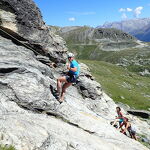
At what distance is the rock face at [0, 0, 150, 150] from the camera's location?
14647mm

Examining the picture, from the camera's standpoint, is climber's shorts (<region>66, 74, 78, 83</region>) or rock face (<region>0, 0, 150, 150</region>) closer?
rock face (<region>0, 0, 150, 150</region>)

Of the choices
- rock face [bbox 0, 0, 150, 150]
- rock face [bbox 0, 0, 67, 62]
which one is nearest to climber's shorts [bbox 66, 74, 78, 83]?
rock face [bbox 0, 0, 150, 150]

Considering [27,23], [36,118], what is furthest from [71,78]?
[27,23]

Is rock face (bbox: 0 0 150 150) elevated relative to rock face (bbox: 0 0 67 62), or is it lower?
lower

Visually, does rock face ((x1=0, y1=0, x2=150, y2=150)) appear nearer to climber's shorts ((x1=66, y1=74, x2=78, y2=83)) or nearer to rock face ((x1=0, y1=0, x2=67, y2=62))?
climber's shorts ((x1=66, y1=74, x2=78, y2=83))

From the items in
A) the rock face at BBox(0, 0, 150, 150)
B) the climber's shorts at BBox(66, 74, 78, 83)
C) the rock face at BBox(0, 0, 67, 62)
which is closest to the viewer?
the rock face at BBox(0, 0, 150, 150)

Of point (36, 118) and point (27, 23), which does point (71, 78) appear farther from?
point (27, 23)

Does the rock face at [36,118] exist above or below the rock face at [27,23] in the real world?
below

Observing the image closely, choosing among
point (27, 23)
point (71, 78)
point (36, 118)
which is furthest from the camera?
point (27, 23)

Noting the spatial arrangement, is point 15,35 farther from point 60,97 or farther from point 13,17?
point 60,97

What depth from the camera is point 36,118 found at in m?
17.7

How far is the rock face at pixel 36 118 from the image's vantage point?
14.6 metres

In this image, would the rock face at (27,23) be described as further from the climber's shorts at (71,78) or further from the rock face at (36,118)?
the climber's shorts at (71,78)

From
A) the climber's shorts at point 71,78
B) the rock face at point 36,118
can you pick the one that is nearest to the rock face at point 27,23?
the rock face at point 36,118
